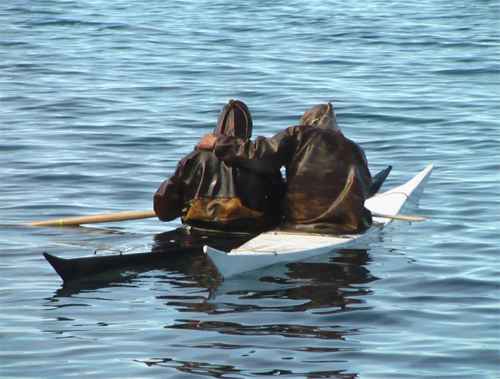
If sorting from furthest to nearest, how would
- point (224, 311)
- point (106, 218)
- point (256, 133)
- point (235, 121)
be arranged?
point (256, 133)
point (106, 218)
point (235, 121)
point (224, 311)

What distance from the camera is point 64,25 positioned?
109 feet

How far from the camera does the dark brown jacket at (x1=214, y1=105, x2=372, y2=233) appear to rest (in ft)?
40.2

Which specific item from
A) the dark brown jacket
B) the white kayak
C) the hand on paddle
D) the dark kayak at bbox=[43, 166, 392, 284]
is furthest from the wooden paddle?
the hand on paddle

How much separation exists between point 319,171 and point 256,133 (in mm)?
7877

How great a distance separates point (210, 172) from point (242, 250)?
2.99 feet

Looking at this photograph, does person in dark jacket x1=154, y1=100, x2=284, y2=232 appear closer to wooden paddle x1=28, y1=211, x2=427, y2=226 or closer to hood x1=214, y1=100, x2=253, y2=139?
hood x1=214, y1=100, x2=253, y2=139

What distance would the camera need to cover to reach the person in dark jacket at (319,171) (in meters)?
12.2

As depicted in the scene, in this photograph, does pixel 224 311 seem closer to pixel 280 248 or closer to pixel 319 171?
pixel 280 248

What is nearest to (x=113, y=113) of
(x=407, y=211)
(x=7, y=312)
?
(x=407, y=211)

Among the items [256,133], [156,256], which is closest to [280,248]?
[156,256]

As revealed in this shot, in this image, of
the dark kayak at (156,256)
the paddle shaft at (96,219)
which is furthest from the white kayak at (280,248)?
the paddle shaft at (96,219)

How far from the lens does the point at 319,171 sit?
12.4 meters

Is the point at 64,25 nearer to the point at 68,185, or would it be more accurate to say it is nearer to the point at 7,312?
the point at 68,185

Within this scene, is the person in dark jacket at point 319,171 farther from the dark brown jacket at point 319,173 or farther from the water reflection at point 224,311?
the water reflection at point 224,311
